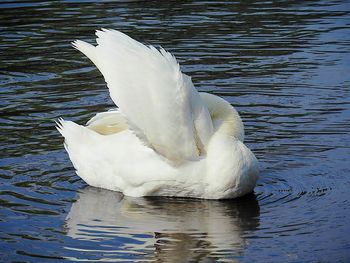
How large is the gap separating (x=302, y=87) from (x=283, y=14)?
5.02 m

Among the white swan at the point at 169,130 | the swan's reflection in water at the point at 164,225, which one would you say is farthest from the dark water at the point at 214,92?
the white swan at the point at 169,130

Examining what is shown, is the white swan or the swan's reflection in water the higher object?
the white swan

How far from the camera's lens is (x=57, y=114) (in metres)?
12.0

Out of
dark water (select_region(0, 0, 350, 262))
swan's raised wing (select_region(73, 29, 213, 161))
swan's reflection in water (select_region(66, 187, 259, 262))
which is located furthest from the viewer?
swan's raised wing (select_region(73, 29, 213, 161))

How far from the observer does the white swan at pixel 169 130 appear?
8984 mm

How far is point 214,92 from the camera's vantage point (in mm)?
12805

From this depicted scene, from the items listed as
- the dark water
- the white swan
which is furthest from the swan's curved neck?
the dark water

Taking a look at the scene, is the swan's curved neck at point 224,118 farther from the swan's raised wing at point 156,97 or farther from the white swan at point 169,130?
the swan's raised wing at point 156,97

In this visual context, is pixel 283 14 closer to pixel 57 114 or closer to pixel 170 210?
pixel 57 114

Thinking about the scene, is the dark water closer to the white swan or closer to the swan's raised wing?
the white swan

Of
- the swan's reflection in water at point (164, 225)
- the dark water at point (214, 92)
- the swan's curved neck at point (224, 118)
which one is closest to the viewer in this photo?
the swan's reflection in water at point (164, 225)

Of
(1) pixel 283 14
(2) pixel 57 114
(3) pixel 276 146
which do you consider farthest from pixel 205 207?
(1) pixel 283 14

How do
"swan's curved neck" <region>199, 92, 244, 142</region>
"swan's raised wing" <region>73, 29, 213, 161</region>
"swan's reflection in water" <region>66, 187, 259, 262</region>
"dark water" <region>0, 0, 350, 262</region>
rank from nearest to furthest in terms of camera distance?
"swan's reflection in water" <region>66, 187, 259, 262</region> < "dark water" <region>0, 0, 350, 262</region> < "swan's raised wing" <region>73, 29, 213, 161</region> < "swan's curved neck" <region>199, 92, 244, 142</region>

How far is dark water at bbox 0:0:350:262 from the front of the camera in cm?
812
